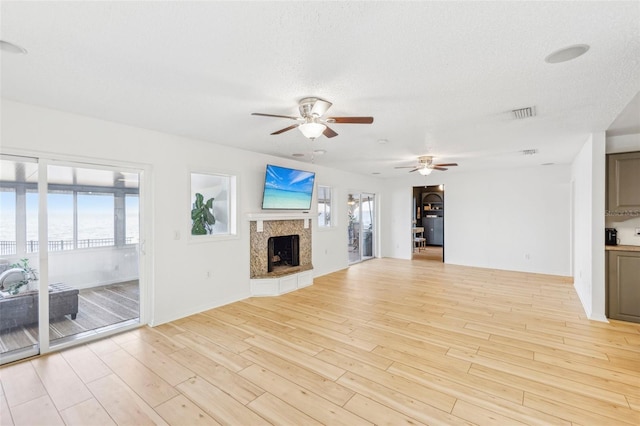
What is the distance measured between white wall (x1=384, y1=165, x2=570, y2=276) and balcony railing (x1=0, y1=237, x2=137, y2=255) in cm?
744

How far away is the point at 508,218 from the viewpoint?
729 centimetres

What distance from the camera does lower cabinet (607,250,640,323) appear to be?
382 cm

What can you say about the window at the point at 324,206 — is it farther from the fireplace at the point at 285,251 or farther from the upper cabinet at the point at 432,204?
the upper cabinet at the point at 432,204

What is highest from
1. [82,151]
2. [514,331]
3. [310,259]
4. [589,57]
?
[589,57]

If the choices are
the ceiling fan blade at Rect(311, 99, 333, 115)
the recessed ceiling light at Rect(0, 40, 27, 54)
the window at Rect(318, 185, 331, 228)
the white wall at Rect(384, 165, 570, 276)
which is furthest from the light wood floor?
the white wall at Rect(384, 165, 570, 276)

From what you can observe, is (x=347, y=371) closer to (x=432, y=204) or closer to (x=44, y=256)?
(x=44, y=256)

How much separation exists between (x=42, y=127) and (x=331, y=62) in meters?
3.08

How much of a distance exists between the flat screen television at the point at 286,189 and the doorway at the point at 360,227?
205cm

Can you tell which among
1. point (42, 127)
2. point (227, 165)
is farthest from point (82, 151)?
point (227, 165)

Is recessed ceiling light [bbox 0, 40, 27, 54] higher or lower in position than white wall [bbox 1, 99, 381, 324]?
higher

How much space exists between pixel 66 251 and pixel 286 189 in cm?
328

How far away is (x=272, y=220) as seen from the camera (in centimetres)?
542

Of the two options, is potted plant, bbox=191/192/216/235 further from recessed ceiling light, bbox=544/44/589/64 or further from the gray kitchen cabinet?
the gray kitchen cabinet

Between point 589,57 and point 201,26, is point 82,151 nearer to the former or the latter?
point 201,26
